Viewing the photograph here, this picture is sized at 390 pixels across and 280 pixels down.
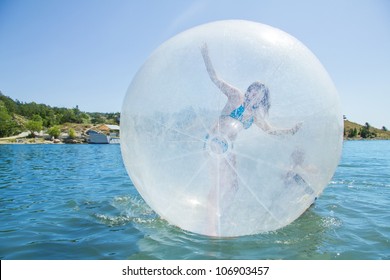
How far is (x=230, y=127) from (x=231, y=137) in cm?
14

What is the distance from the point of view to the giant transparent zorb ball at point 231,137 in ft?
14.5

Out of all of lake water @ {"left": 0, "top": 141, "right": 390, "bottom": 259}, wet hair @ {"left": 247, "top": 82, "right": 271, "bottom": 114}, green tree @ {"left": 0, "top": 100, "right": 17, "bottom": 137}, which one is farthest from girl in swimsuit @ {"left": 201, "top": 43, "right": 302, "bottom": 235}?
green tree @ {"left": 0, "top": 100, "right": 17, "bottom": 137}

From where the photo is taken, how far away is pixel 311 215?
6.50m

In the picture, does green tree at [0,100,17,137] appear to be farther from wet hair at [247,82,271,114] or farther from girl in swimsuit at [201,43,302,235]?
wet hair at [247,82,271,114]

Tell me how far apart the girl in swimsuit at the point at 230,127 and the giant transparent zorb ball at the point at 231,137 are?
0.05ft

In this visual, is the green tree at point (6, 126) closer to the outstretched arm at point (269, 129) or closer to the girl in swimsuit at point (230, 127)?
the girl in swimsuit at point (230, 127)

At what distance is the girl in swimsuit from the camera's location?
4402 mm

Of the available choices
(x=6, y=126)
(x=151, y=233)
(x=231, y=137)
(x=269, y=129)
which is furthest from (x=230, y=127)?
(x=6, y=126)

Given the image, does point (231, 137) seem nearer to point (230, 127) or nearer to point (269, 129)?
point (230, 127)

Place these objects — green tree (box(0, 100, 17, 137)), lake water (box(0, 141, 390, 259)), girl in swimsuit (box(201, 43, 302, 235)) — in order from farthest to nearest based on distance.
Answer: green tree (box(0, 100, 17, 137)), lake water (box(0, 141, 390, 259)), girl in swimsuit (box(201, 43, 302, 235))

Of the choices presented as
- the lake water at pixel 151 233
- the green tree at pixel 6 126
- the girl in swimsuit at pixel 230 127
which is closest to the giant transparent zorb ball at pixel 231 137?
the girl in swimsuit at pixel 230 127

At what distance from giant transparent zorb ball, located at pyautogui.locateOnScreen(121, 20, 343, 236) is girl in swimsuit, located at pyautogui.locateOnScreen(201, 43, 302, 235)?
0.01m

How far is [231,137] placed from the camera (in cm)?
441

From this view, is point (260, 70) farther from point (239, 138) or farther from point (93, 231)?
point (93, 231)
